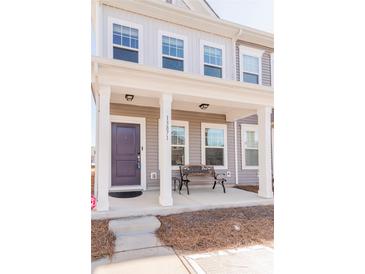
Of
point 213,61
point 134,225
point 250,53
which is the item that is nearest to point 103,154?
point 134,225

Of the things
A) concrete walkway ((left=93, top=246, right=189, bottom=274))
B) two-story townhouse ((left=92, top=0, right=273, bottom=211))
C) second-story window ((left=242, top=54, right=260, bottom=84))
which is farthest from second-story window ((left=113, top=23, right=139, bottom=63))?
concrete walkway ((left=93, top=246, right=189, bottom=274))

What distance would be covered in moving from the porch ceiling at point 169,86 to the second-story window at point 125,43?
1.33 metres

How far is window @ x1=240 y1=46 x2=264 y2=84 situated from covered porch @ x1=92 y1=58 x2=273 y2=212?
1856 millimetres

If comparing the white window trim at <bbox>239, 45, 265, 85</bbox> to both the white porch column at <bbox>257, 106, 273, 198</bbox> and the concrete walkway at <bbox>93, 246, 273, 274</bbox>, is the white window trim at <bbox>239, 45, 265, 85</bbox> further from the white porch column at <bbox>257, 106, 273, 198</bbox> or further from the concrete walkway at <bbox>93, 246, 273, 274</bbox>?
the concrete walkway at <bbox>93, 246, 273, 274</bbox>

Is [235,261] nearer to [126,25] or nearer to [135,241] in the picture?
[135,241]

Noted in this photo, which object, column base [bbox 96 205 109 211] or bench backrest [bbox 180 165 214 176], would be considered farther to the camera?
bench backrest [bbox 180 165 214 176]

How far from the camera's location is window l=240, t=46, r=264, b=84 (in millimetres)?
8328

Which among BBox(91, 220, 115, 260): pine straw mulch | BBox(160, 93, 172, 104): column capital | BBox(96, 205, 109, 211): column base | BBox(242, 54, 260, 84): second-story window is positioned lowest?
BBox(91, 220, 115, 260): pine straw mulch

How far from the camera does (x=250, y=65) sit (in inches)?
336

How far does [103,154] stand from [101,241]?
1.69m

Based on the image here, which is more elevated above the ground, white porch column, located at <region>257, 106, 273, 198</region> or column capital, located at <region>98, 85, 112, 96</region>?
column capital, located at <region>98, 85, 112, 96</region>
